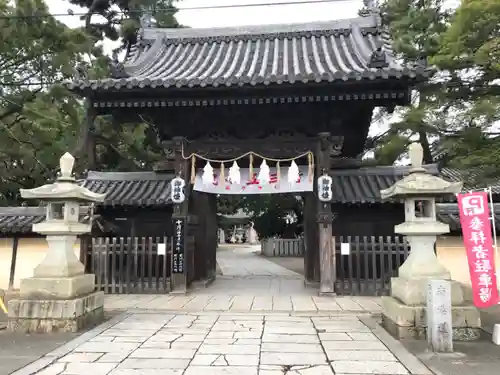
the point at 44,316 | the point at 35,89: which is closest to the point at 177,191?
the point at 44,316

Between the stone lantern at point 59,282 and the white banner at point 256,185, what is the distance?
11.4ft

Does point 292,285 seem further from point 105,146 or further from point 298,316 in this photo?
point 105,146

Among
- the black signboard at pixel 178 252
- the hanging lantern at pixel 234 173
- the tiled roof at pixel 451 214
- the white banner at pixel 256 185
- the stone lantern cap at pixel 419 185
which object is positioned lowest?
the black signboard at pixel 178 252

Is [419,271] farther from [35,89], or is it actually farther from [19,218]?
[35,89]

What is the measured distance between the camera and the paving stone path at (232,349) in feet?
16.0

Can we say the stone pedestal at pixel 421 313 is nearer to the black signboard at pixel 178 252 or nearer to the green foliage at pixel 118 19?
the black signboard at pixel 178 252

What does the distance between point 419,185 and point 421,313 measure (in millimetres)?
2056

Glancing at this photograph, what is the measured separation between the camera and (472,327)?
6.18m

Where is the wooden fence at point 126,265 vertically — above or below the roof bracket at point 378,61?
below

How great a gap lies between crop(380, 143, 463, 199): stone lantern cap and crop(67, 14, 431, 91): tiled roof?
2.42 m

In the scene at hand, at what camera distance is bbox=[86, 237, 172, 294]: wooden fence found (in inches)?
418

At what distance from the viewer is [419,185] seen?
6934mm

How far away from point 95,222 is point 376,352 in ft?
27.0

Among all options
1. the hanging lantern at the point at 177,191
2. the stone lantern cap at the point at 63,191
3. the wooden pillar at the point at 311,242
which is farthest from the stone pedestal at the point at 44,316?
the wooden pillar at the point at 311,242
